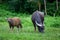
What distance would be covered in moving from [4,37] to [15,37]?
68cm

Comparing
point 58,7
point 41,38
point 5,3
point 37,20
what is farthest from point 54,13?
point 41,38

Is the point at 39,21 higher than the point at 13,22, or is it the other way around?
the point at 39,21

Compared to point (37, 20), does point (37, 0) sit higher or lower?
lower

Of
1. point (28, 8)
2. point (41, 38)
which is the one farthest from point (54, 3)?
point (41, 38)

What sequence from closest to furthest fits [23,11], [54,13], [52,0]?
[54,13]
[23,11]
[52,0]

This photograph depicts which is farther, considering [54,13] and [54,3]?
[54,3]

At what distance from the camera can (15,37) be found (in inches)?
596

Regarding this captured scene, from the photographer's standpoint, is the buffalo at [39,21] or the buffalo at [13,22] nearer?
the buffalo at [39,21]

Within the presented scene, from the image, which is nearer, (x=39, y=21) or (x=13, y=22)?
(x=39, y=21)

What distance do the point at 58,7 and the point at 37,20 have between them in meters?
25.1

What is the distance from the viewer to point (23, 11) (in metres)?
44.0

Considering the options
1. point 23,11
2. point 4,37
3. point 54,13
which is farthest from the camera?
point 23,11

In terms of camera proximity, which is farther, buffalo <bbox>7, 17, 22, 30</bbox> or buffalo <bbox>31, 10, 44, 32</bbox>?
buffalo <bbox>7, 17, 22, 30</bbox>

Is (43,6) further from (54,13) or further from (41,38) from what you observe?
(41,38)
